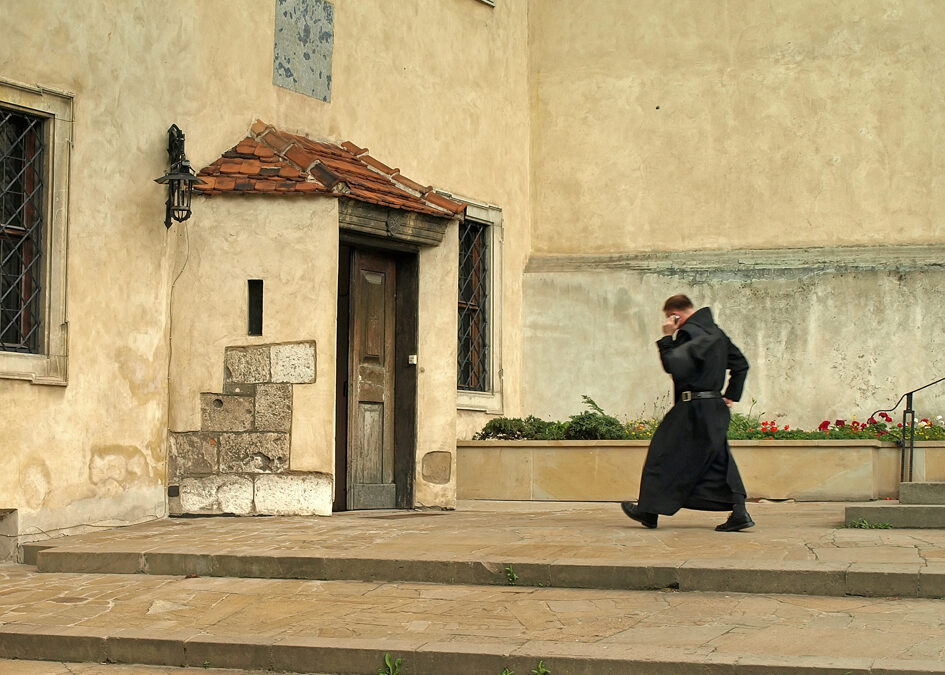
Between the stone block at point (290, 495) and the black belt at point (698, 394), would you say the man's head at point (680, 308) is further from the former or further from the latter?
the stone block at point (290, 495)

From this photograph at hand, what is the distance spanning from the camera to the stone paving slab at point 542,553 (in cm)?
723

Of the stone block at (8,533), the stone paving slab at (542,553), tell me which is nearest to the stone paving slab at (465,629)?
the stone paving slab at (542,553)

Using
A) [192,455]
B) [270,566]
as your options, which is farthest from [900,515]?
[192,455]

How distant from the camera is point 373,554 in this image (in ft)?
26.7

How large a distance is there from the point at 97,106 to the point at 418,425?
13.2 feet

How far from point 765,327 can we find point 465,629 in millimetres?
9242

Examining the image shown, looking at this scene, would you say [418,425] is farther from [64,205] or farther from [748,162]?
[748,162]

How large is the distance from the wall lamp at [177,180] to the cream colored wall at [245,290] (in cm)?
28

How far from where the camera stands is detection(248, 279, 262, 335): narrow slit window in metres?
11.3

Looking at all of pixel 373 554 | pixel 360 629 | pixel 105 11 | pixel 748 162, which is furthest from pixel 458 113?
pixel 360 629

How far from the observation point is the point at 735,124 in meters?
15.7

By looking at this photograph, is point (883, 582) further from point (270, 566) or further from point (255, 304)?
point (255, 304)

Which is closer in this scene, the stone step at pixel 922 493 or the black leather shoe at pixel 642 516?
the black leather shoe at pixel 642 516

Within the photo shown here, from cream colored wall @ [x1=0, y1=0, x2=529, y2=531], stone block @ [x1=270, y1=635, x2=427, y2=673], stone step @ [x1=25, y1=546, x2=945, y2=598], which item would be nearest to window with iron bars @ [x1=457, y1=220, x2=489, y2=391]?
cream colored wall @ [x1=0, y1=0, x2=529, y2=531]
